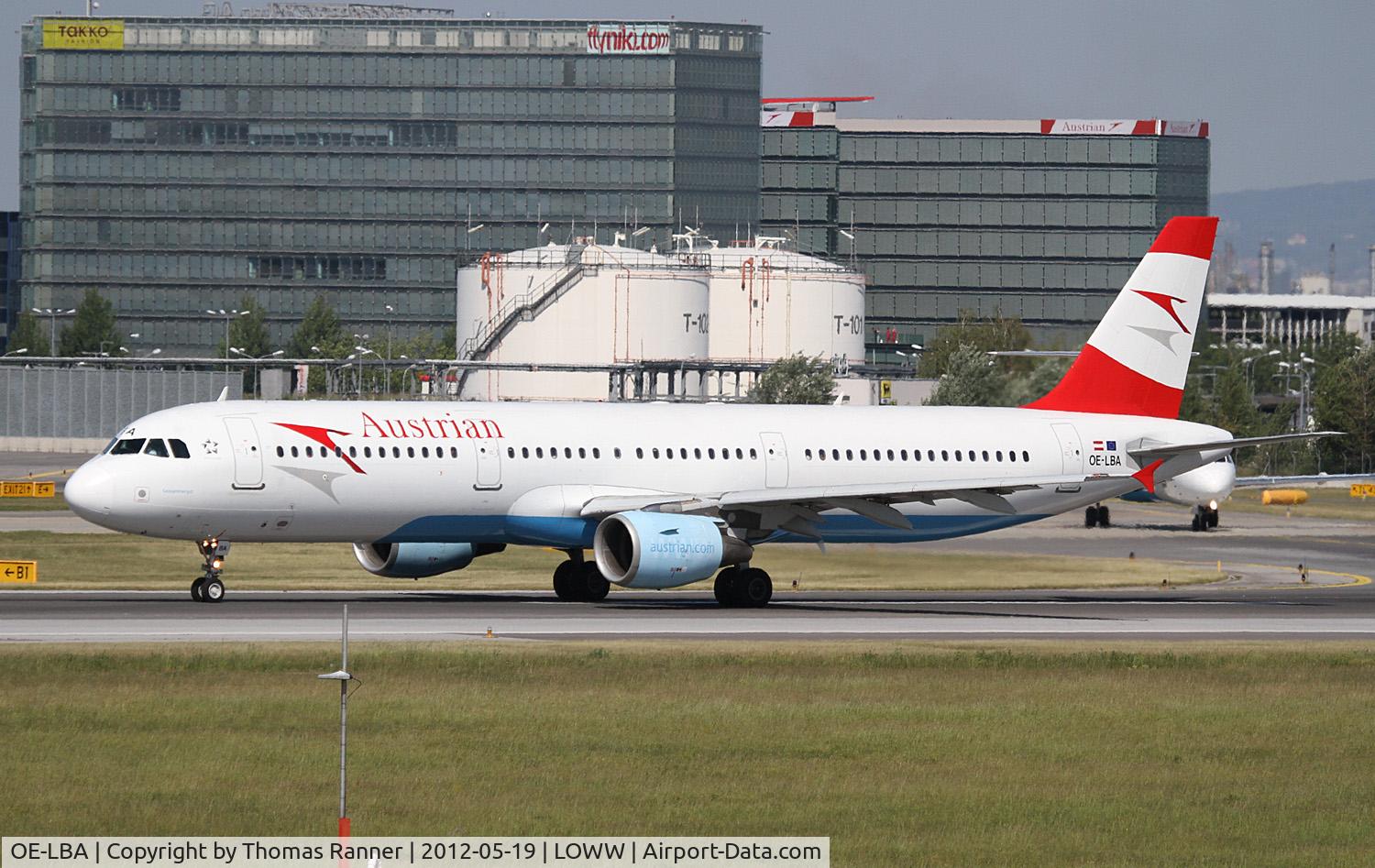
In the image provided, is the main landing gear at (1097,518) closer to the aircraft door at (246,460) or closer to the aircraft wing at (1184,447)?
the aircraft wing at (1184,447)

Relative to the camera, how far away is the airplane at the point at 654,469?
136 feet

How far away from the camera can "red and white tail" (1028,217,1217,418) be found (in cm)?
5150

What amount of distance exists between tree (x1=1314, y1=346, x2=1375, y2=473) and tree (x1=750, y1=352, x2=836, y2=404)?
33.5 meters

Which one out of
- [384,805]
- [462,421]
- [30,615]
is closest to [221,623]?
[30,615]

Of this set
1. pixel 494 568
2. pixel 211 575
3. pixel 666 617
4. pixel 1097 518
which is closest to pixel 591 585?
pixel 666 617

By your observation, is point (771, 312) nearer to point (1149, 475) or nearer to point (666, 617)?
point (1149, 475)

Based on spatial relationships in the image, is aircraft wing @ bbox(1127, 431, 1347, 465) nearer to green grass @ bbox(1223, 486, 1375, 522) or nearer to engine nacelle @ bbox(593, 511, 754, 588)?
engine nacelle @ bbox(593, 511, 754, 588)

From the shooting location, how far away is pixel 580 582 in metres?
46.1

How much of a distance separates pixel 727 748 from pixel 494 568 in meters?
34.4

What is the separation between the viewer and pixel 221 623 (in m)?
37.6

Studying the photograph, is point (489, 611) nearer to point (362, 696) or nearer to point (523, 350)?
point (362, 696)

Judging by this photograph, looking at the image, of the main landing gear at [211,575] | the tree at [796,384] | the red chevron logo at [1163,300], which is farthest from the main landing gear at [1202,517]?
the tree at [796,384]

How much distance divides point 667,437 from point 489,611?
6.51 meters

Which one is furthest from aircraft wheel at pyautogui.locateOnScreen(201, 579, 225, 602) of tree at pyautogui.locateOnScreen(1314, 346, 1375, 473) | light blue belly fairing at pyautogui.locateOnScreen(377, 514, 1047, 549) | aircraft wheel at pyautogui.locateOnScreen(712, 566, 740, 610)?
tree at pyautogui.locateOnScreen(1314, 346, 1375, 473)
